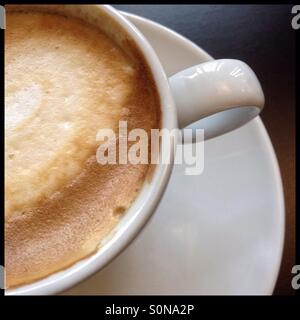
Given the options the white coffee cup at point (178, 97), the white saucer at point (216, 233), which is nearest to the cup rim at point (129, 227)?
the white coffee cup at point (178, 97)

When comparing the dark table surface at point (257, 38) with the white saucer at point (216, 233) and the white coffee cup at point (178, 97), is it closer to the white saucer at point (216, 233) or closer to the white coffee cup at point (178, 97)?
the white saucer at point (216, 233)

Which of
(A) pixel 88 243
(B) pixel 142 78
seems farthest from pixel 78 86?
(A) pixel 88 243

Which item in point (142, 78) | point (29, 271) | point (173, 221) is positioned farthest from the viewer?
point (173, 221)

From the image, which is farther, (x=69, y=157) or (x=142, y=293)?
(x=142, y=293)

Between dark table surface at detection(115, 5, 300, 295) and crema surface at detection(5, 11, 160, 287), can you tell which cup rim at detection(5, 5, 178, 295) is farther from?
dark table surface at detection(115, 5, 300, 295)

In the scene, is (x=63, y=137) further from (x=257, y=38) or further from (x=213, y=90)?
(x=257, y=38)

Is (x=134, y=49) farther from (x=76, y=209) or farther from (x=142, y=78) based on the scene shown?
(x=76, y=209)

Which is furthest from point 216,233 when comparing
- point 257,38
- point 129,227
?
point 257,38
